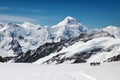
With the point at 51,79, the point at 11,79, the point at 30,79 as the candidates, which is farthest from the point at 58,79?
the point at 11,79

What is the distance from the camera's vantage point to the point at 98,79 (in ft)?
66.9

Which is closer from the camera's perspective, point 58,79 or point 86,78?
point 58,79

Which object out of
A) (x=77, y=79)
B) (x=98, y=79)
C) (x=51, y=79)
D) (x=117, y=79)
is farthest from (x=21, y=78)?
(x=117, y=79)

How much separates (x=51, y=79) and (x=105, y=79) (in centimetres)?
431

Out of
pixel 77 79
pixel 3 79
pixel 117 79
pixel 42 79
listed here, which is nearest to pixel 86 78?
pixel 77 79

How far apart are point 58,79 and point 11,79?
368 cm

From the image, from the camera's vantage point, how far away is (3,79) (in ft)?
66.3

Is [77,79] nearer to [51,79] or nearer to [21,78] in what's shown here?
[51,79]

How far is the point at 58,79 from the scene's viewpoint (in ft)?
64.8

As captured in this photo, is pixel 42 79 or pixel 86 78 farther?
pixel 86 78

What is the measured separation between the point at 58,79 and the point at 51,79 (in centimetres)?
54

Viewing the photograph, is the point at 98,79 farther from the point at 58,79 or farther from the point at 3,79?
the point at 3,79

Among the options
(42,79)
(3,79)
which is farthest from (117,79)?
(3,79)

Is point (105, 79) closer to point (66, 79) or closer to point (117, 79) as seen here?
point (117, 79)
